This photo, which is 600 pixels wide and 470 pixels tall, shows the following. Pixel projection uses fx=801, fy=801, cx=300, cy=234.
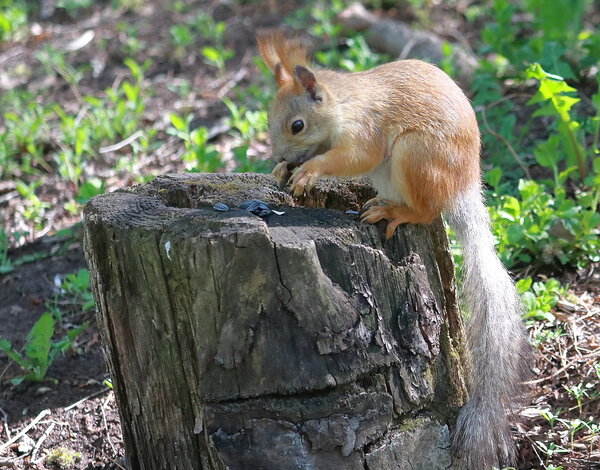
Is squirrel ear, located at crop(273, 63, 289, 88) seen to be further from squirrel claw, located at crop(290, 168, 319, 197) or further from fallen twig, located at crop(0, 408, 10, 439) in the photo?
fallen twig, located at crop(0, 408, 10, 439)

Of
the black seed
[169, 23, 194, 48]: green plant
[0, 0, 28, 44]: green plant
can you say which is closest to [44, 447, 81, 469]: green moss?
the black seed

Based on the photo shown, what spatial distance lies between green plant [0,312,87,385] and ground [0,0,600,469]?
Answer: 57 mm

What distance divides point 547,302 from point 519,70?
214 cm

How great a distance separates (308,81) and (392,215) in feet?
2.26

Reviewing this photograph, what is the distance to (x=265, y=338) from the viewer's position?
217cm

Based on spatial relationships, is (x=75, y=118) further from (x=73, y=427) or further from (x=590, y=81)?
(x=590, y=81)

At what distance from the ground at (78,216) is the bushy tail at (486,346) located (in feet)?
1.06

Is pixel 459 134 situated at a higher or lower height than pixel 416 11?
higher

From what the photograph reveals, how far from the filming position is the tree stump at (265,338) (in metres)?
2.16

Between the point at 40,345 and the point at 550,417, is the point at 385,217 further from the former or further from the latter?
the point at 40,345

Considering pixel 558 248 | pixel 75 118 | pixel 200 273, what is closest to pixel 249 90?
pixel 75 118

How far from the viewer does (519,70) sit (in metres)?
4.86

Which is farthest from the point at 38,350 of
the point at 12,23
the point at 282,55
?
the point at 12,23

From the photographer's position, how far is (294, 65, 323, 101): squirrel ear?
9.46 feet
